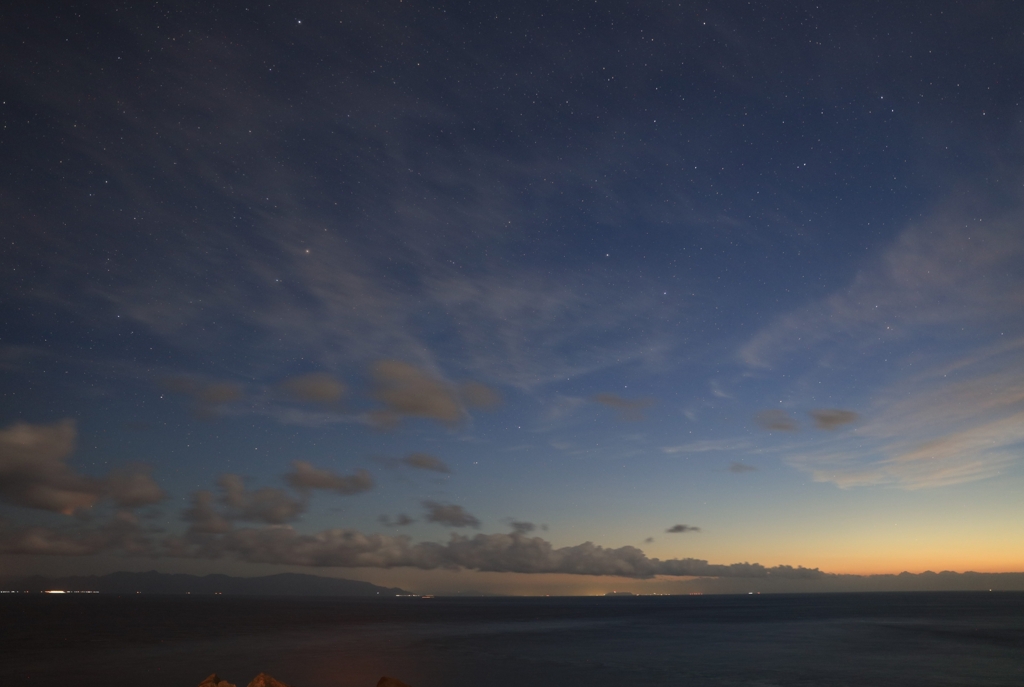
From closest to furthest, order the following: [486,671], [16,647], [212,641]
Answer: [486,671], [16,647], [212,641]

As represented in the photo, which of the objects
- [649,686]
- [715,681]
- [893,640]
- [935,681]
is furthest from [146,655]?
[893,640]

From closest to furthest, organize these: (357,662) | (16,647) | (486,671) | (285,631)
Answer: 1. (486,671)
2. (357,662)
3. (16,647)
4. (285,631)

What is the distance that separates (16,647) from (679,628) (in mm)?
111922

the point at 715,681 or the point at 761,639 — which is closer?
the point at 715,681

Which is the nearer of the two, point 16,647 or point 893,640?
point 16,647

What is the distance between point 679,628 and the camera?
5103 inches

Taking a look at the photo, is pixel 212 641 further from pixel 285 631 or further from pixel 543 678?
pixel 543 678

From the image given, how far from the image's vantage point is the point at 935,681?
57.7 meters

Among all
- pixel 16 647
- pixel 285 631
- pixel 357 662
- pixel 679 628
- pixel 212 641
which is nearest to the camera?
pixel 357 662

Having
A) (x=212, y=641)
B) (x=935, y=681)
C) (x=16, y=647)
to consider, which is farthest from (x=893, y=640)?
(x=16, y=647)

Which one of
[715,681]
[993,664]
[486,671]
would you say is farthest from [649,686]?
[993,664]

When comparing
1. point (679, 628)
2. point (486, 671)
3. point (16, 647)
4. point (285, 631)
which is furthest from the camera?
point (679, 628)

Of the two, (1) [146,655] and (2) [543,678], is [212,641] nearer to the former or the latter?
(1) [146,655]

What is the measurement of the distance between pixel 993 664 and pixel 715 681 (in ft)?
113
